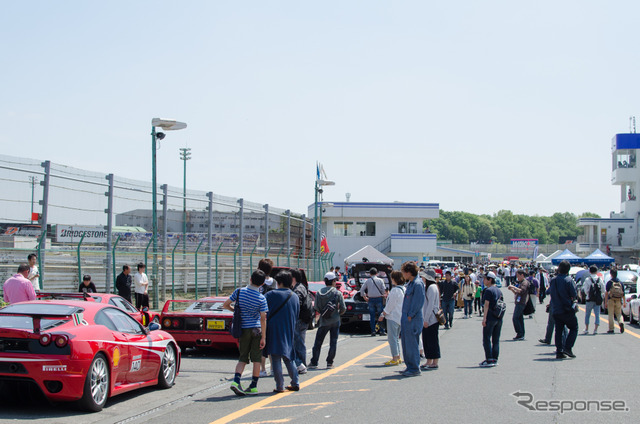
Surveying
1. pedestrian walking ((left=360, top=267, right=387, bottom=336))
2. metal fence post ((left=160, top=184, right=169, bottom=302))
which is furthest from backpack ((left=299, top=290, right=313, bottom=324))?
metal fence post ((left=160, top=184, right=169, bottom=302))

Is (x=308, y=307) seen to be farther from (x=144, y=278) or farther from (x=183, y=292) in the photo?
(x=183, y=292)

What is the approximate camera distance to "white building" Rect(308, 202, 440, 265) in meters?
65.8

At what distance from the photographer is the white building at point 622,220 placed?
265 feet

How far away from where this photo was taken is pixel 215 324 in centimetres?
1227

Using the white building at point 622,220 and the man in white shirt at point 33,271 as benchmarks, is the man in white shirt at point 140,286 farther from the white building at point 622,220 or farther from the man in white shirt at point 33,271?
the white building at point 622,220

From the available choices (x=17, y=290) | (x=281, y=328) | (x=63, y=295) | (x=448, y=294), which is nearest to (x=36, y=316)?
(x=281, y=328)

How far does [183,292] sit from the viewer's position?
21562 millimetres

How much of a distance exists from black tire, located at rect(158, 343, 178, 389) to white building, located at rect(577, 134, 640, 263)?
255ft

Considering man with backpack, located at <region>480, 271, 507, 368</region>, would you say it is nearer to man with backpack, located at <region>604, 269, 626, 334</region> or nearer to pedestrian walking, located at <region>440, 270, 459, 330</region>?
pedestrian walking, located at <region>440, 270, 459, 330</region>

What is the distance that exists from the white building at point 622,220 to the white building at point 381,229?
87.1 ft

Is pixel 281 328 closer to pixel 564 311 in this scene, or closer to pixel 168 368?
pixel 168 368

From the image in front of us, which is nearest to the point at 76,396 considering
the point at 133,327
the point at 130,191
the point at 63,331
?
the point at 63,331

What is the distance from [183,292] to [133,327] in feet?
42.2

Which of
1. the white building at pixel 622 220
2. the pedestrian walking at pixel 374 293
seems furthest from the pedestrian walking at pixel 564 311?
the white building at pixel 622 220
